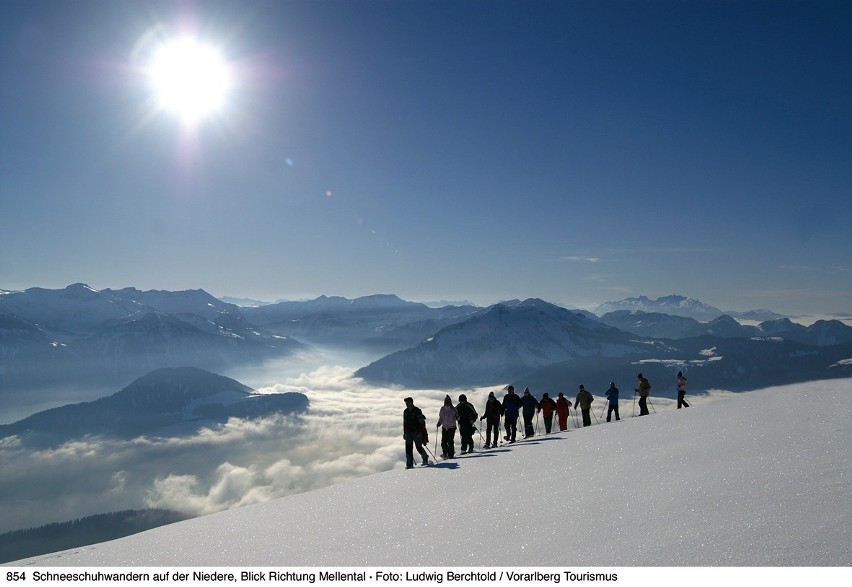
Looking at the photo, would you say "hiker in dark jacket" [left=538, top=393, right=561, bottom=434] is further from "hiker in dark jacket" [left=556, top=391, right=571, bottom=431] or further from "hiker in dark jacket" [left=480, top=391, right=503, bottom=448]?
"hiker in dark jacket" [left=480, top=391, right=503, bottom=448]

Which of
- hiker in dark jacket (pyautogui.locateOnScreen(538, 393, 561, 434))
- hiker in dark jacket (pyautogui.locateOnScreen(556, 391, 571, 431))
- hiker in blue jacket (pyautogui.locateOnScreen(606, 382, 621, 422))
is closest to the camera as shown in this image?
hiker in dark jacket (pyautogui.locateOnScreen(538, 393, 561, 434))

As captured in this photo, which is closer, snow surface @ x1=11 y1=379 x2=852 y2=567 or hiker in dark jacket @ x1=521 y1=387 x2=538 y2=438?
snow surface @ x1=11 y1=379 x2=852 y2=567

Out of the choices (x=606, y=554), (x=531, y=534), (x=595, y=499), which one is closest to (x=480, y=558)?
(x=531, y=534)

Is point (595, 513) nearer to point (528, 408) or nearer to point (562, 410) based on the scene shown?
point (528, 408)

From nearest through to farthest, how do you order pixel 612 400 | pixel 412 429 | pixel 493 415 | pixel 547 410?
pixel 412 429, pixel 493 415, pixel 547 410, pixel 612 400

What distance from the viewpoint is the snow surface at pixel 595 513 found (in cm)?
494

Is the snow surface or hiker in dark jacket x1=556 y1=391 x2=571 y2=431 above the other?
the snow surface

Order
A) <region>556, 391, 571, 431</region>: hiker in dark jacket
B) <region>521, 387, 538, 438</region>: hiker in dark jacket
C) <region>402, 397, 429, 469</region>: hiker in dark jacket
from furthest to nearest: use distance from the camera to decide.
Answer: <region>556, 391, 571, 431</region>: hiker in dark jacket, <region>521, 387, 538, 438</region>: hiker in dark jacket, <region>402, 397, 429, 469</region>: hiker in dark jacket

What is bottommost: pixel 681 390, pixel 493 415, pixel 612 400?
pixel 612 400

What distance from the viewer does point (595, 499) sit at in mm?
7363

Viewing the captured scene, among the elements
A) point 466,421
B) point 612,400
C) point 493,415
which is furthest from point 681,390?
point 466,421

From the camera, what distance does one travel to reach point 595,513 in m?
6.64

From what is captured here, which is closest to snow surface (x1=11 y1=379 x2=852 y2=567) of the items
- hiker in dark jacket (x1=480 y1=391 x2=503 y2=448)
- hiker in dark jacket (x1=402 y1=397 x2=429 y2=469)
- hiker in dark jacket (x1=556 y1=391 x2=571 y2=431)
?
hiker in dark jacket (x1=402 y1=397 x2=429 y2=469)

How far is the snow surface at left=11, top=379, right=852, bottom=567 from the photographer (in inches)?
195
